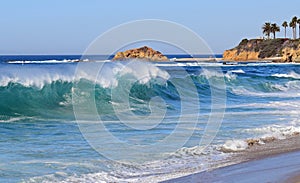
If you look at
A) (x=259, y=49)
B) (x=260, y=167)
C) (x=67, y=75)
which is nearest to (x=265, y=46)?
(x=259, y=49)

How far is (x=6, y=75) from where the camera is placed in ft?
57.7

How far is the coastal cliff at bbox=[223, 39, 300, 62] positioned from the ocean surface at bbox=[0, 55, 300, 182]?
88367 mm

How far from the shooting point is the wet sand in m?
6.78

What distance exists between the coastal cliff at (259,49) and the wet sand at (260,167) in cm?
9726

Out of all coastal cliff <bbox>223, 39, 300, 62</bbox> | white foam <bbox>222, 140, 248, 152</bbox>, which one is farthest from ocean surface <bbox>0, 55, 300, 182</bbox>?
coastal cliff <bbox>223, 39, 300, 62</bbox>

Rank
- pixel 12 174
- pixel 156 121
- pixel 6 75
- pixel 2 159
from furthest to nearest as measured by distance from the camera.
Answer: pixel 6 75 → pixel 156 121 → pixel 2 159 → pixel 12 174

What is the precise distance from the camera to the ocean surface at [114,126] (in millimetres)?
7516

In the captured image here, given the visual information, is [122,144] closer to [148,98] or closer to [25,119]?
[25,119]

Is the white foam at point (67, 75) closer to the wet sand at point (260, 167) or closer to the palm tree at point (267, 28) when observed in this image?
the wet sand at point (260, 167)

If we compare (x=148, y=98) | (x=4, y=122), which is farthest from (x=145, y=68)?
(x=4, y=122)

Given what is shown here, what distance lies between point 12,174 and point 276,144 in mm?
5146

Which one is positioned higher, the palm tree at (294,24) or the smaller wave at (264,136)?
the palm tree at (294,24)

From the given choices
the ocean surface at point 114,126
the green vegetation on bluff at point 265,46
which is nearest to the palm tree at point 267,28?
the green vegetation on bluff at point 265,46

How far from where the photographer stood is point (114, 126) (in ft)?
39.2
